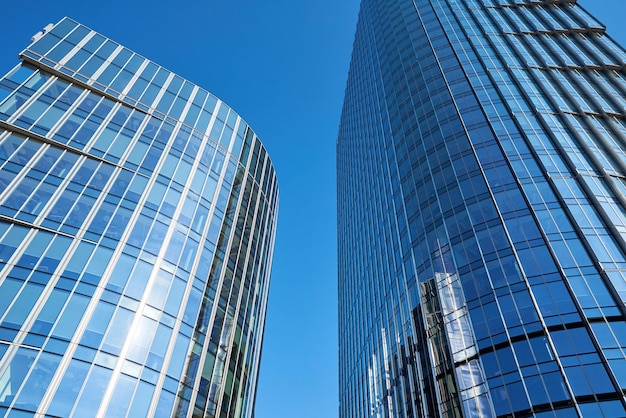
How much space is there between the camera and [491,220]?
35.0 meters

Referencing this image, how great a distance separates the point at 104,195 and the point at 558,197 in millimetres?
33729

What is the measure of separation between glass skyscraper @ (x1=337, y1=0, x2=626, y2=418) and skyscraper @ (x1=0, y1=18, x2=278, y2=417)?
15.2 m

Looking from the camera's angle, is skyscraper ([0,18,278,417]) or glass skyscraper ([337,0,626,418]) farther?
glass skyscraper ([337,0,626,418])

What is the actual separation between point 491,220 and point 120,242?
2714cm

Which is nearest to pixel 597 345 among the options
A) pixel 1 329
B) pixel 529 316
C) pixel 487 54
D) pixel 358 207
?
pixel 529 316

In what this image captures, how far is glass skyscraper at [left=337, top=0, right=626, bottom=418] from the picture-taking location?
90.4ft

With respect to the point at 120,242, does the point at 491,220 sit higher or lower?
higher

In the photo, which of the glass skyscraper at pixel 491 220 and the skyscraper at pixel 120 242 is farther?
the glass skyscraper at pixel 491 220

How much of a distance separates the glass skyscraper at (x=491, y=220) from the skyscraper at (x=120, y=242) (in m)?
15.2

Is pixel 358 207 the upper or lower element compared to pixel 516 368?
upper

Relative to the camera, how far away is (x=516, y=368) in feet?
89.6

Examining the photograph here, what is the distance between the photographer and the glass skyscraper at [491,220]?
1085 inches

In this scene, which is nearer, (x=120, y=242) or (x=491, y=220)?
(x=120, y=242)

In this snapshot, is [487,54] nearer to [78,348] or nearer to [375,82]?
[375,82]
